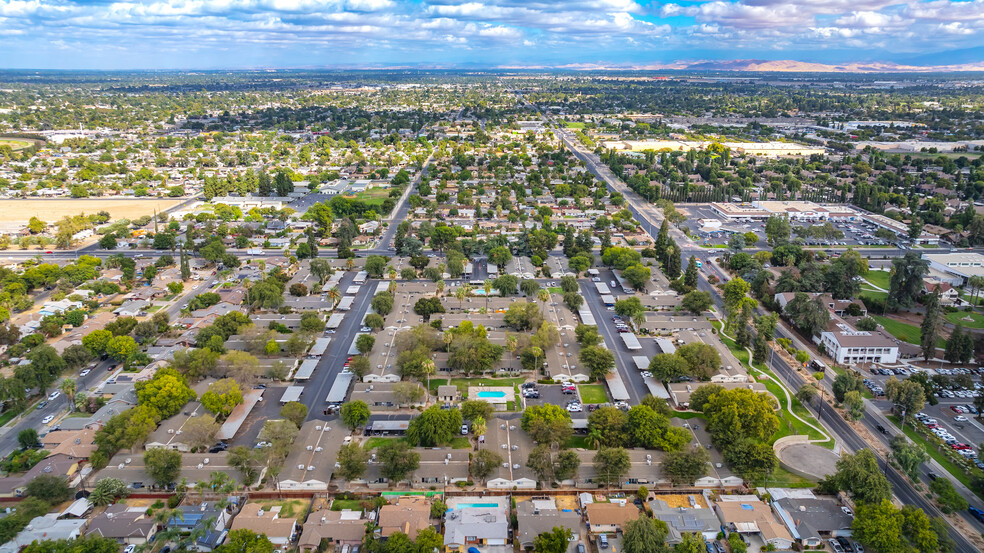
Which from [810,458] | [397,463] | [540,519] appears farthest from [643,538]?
[810,458]

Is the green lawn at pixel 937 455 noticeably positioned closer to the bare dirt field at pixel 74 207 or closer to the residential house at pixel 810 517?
the residential house at pixel 810 517

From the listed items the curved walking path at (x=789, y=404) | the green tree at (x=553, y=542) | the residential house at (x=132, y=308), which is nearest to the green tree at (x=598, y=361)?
the curved walking path at (x=789, y=404)

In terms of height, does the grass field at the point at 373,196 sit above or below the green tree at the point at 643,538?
above

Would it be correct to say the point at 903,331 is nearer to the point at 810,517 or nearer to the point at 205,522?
the point at 810,517

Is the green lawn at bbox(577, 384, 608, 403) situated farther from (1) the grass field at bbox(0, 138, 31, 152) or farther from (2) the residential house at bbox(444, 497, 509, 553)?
(1) the grass field at bbox(0, 138, 31, 152)

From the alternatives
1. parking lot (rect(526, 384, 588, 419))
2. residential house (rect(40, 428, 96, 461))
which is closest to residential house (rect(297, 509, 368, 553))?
residential house (rect(40, 428, 96, 461))
